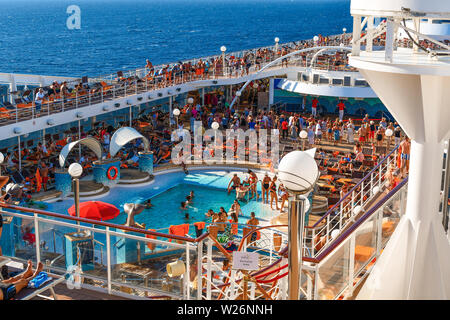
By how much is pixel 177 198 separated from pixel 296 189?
43.4 feet

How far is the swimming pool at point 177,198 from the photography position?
15414mm

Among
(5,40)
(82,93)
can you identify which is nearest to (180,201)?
(82,93)

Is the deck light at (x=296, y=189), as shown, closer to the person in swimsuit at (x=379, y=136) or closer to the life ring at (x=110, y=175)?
the life ring at (x=110, y=175)

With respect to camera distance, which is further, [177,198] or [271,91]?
[271,91]

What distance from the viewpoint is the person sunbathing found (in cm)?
504

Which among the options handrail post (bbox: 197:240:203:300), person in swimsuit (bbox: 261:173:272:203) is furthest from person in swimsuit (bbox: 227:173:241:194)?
handrail post (bbox: 197:240:203:300)

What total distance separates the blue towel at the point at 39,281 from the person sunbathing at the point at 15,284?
0.03 metres

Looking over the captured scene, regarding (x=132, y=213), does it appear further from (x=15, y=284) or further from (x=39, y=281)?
(x=15, y=284)

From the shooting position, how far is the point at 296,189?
4.10 meters

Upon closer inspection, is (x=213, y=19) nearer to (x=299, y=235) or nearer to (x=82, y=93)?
(x=82, y=93)

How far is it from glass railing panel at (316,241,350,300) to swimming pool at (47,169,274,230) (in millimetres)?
9624

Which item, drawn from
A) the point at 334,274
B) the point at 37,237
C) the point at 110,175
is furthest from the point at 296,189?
the point at 110,175
